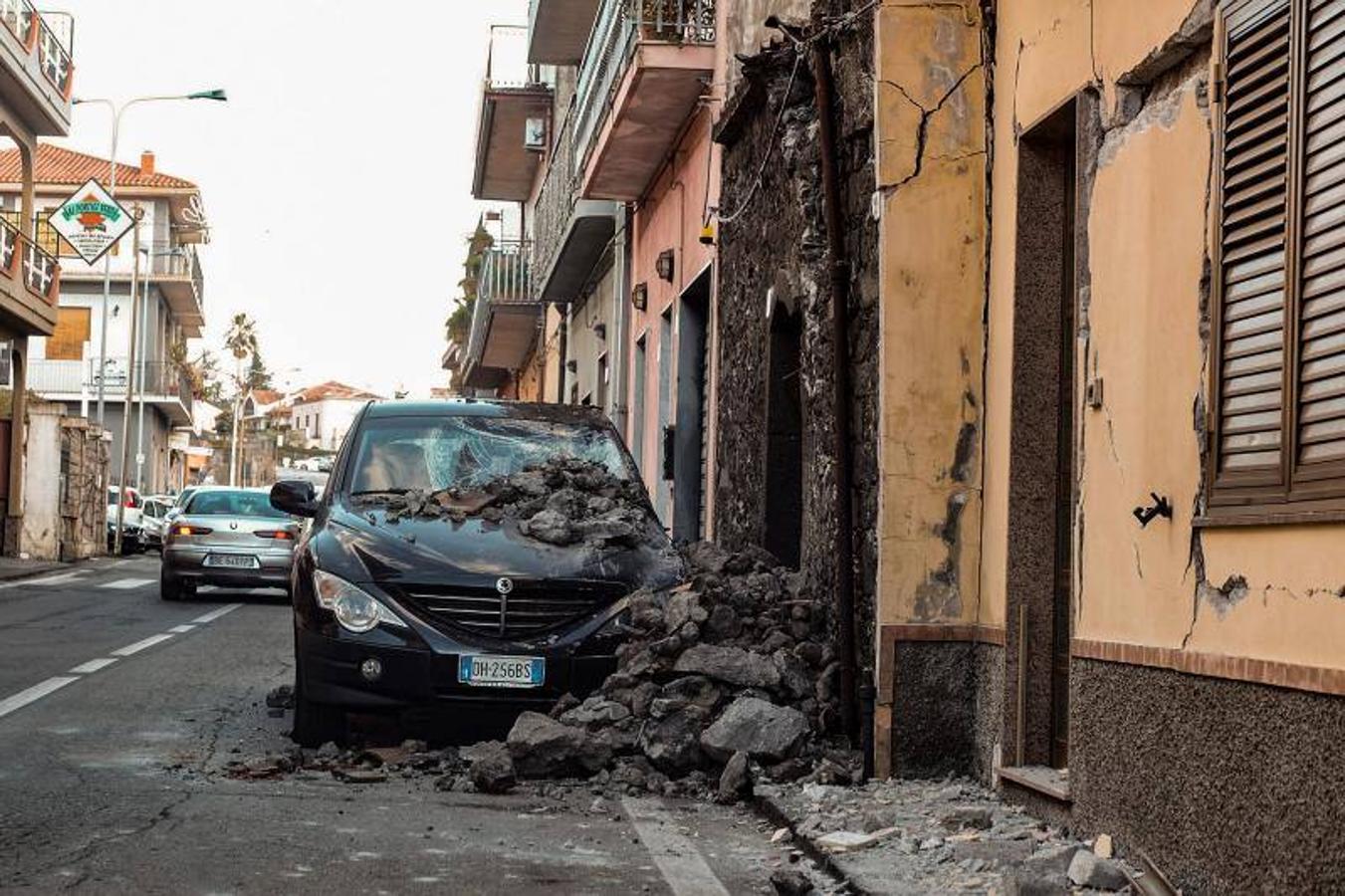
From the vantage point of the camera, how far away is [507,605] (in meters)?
9.47

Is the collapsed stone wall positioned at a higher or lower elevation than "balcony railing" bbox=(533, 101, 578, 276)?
lower

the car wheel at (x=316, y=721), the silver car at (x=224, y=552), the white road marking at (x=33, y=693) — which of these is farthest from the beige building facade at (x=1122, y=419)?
the silver car at (x=224, y=552)

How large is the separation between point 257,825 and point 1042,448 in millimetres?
3626

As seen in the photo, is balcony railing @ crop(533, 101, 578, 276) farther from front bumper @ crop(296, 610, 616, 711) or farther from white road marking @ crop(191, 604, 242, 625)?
front bumper @ crop(296, 610, 616, 711)

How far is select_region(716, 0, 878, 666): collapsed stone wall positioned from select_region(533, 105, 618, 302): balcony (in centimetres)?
1068

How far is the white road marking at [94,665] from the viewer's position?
43.3ft

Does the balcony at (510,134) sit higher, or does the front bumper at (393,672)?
the balcony at (510,134)

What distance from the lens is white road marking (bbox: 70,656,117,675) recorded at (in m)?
13.2

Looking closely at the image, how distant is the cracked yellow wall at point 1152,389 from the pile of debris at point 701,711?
2.00m

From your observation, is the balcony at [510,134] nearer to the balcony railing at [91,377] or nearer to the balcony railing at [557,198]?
the balcony railing at [557,198]

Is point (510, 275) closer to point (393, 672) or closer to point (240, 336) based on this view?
point (393, 672)

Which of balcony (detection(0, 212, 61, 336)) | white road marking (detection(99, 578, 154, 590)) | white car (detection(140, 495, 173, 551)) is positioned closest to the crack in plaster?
white road marking (detection(99, 578, 154, 590))

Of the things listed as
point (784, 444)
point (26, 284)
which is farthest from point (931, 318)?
point (26, 284)

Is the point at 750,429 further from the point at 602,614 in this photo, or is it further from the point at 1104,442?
the point at 1104,442
